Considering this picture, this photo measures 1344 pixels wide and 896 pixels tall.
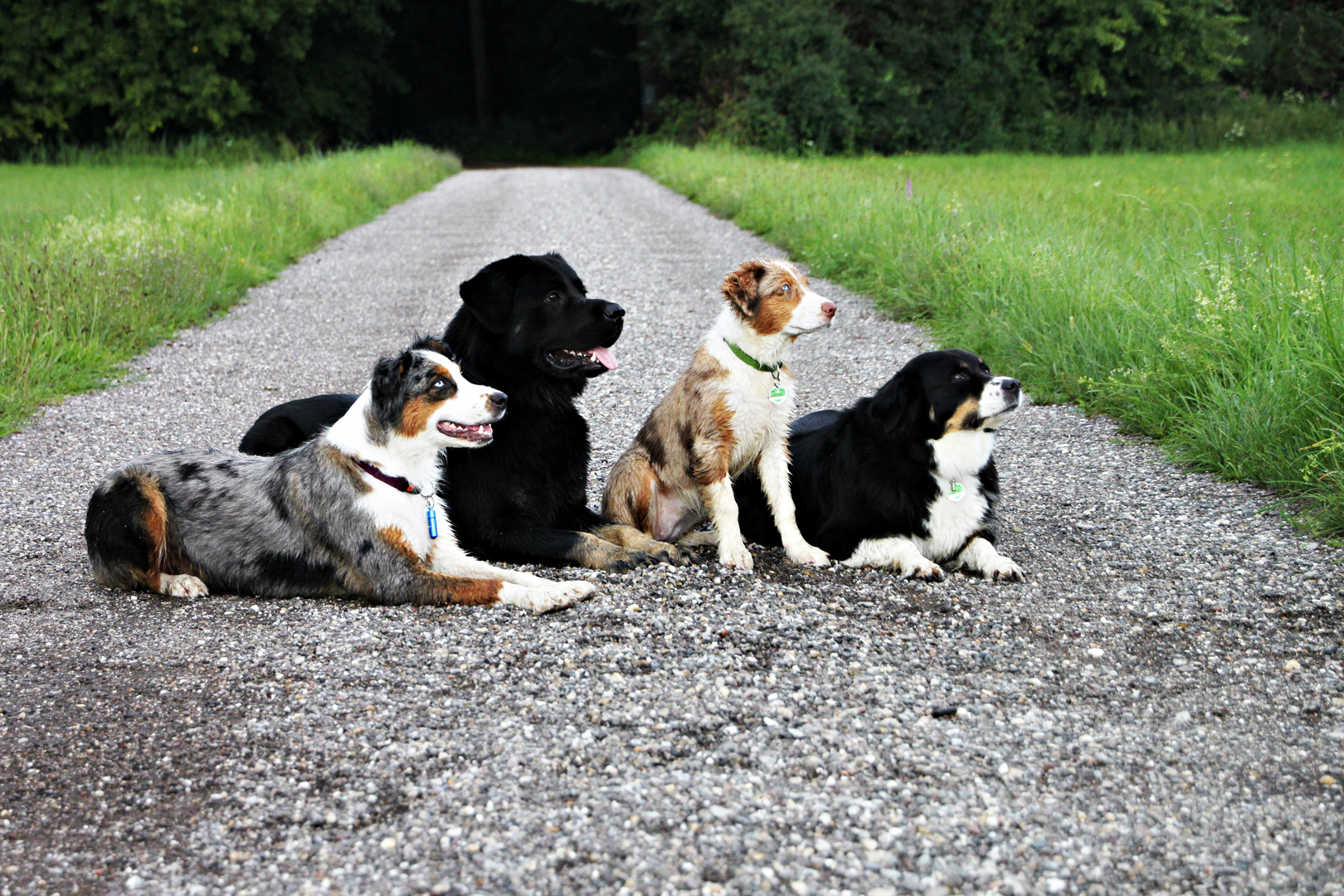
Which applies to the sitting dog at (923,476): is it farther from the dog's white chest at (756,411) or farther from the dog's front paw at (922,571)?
the dog's white chest at (756,411)

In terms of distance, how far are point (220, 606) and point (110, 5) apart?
34436 mm

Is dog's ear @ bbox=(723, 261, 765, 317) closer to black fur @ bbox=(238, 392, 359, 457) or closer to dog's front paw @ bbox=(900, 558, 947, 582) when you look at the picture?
dog's front paw @ bbox=(900, 558, 947, 582)

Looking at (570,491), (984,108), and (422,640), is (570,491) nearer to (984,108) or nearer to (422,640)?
(422,640)

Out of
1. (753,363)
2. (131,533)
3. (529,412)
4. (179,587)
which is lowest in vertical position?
(179,587)

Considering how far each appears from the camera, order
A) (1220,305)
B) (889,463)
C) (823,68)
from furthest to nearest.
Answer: (823,68), (1220,305), (889,463)

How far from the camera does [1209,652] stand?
12.8ft

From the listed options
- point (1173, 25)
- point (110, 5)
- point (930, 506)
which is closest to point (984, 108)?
point (1173, 25)

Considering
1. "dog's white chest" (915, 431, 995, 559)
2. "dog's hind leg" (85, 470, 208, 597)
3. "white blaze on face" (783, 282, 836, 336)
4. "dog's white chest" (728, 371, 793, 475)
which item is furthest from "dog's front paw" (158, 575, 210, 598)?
"dog's white chest" (915, 431, 995, 559)

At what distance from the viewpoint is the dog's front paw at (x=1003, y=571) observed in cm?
468

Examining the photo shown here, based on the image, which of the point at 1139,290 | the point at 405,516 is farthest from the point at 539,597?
the point at 1139,290

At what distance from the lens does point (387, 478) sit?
4547mm

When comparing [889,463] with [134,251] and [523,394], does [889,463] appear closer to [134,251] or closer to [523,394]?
[523,394]

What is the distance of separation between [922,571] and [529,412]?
1.88 metres

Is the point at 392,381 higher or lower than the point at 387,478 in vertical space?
higher
